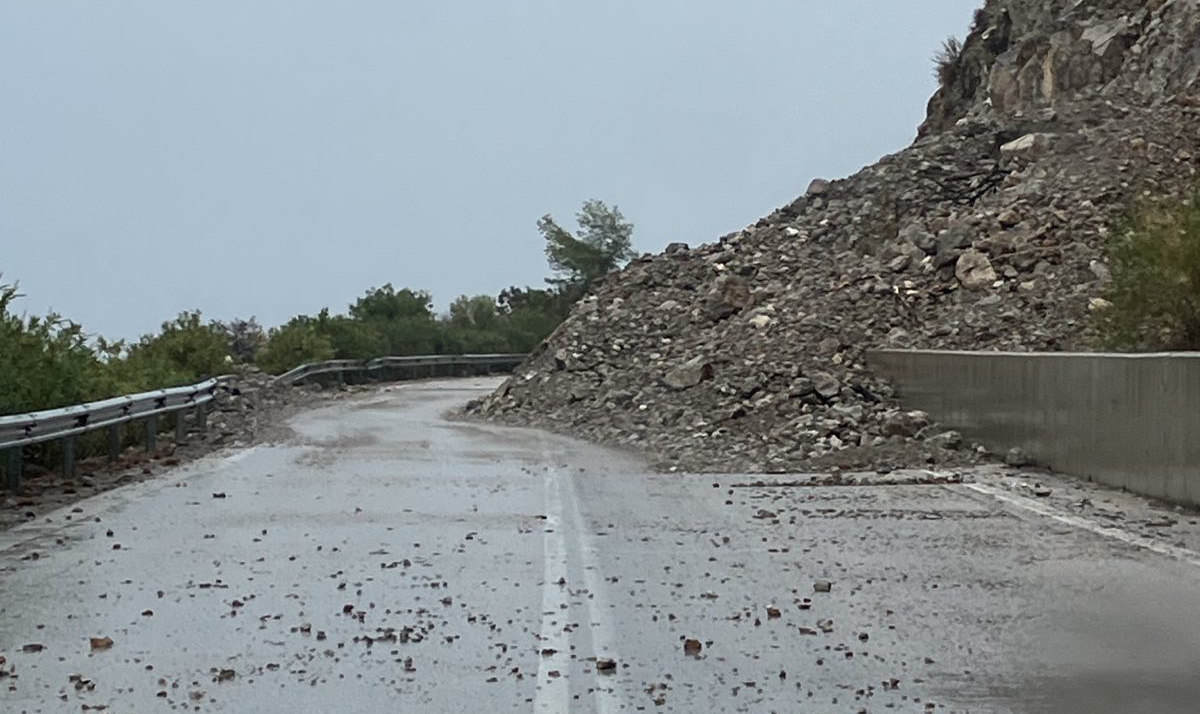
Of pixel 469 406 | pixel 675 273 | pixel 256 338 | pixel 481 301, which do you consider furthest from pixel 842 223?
pixel 481 301

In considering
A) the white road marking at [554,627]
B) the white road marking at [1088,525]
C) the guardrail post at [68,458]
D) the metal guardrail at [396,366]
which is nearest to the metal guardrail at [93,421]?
the guardrail post at [68,458]

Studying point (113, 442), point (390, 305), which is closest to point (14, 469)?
point (113, 442)

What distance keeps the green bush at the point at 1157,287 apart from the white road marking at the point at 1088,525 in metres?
4.44

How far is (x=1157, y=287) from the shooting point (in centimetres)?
2003

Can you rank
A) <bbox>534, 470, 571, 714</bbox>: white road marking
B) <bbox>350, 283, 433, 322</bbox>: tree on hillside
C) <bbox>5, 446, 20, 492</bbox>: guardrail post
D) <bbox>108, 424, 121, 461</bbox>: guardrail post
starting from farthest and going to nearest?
<bbox>350, 283, 433, 322</bbox>: tree on hillside, <bbox>108, 424, 121, 461</bbox>: guardrail post, <bbox>5, 446, 20, 492</bbox>: guardrail post, <bbox>534, 470, 571, 714</bbox>: white road marking

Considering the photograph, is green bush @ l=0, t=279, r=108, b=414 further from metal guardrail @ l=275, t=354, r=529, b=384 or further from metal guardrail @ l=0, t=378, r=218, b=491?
metal guardrail @ l=275, t=354, r=529, b=384

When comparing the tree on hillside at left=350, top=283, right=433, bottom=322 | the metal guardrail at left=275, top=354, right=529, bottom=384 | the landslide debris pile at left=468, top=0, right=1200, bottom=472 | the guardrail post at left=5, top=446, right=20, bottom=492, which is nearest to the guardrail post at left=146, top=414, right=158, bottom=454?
the guardrail post at left=5, top=446, right=20, bottom=492

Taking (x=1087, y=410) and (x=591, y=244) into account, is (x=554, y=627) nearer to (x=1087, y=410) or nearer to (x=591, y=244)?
(x=1087, y=410)

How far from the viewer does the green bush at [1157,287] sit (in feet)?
63.8

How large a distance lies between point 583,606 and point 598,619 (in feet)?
1.39

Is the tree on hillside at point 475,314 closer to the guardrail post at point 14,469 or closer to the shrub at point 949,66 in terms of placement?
the shrub at point 949,66

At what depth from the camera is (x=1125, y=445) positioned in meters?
15.5

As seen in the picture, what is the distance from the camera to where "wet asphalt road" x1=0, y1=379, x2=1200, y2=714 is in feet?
24.8

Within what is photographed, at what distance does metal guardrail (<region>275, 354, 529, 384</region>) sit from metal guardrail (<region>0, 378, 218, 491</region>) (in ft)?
45.4
